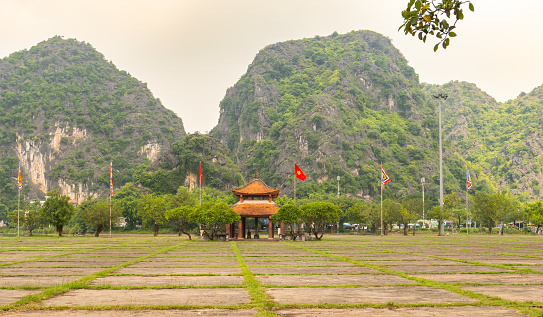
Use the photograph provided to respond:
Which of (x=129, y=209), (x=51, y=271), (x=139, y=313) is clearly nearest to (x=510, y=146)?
(x=129, y=209)

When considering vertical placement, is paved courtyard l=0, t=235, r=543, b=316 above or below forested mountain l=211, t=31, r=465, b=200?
below

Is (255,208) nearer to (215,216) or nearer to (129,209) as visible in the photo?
(215,216)

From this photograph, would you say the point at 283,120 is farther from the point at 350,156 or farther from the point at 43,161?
the point at 43,161

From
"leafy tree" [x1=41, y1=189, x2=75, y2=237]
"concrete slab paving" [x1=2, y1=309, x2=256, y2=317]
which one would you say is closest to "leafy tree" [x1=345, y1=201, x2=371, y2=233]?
"leafy tree" [x1=41, y1=189, x2=75, y2=237]

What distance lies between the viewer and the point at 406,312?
27.7 feet

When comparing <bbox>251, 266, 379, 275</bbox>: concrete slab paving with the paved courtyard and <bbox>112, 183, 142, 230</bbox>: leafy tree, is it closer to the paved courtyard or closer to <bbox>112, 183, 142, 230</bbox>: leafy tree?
the paved courtyard

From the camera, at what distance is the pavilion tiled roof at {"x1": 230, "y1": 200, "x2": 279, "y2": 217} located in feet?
156

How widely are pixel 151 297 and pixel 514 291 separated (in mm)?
8001

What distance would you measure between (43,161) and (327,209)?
136 meters

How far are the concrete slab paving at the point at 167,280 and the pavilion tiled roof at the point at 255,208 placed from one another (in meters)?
33.1

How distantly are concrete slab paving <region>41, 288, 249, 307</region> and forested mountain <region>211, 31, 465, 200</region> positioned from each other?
11506 cm

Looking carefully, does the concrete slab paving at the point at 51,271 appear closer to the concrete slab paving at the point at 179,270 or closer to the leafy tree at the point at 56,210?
the concrete slab paving at the point at 179,270

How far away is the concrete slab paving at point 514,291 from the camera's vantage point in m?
9.97

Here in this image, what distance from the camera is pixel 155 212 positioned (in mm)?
64312
